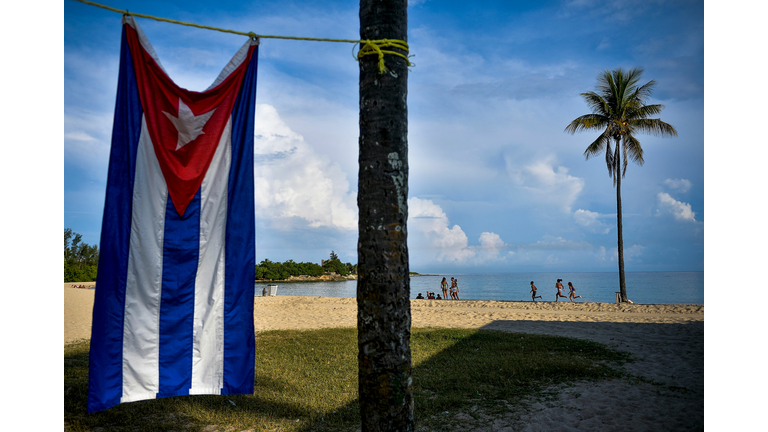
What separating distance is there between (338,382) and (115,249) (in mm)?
4429

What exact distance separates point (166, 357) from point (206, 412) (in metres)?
2.28

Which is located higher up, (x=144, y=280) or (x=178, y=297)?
(x=144, y=280)

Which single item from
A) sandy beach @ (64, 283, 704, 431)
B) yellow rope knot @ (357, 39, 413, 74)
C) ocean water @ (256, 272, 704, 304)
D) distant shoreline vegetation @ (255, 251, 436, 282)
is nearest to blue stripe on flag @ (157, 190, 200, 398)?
yellow rope knot @ (357, 39, 413, 74)

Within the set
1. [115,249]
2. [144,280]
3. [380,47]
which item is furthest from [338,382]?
[380,47]

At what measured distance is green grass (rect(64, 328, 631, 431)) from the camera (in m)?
4.94

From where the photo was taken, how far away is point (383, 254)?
2.62 metres

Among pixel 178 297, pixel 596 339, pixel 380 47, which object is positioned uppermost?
pixel 380 47

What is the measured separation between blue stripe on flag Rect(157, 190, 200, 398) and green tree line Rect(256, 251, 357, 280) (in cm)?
6974

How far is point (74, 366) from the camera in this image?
24.5ft

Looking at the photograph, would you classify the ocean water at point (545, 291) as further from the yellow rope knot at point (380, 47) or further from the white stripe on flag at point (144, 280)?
the yellow rope knot at point (380, 47)

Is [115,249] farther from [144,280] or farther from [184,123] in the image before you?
[184,123]

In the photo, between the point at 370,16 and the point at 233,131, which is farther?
the point at 233,131

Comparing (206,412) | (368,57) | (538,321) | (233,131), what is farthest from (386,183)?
(538,321)

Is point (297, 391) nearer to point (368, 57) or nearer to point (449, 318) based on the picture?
point (368, 57)
